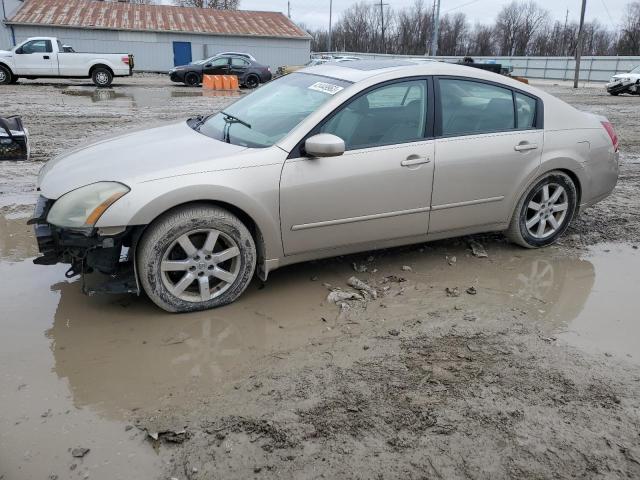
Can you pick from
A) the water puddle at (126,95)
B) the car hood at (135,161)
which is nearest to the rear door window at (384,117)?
the car hood at (135,161)

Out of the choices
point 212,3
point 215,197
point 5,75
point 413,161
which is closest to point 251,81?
point 5,75

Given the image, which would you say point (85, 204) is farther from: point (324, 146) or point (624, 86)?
point (624, 86)

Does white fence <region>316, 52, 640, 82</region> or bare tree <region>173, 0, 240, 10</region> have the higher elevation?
bare tree <region>173, 0, 240, 10</region>

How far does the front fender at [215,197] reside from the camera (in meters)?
3.35

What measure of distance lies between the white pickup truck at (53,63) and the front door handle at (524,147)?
2075 cm

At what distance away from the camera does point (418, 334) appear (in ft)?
11.6

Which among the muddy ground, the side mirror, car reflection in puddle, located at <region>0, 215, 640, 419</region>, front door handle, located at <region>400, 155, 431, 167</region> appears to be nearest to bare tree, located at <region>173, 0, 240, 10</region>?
car reflection in puddle, located at <region>0, 215, 640, 419</region>

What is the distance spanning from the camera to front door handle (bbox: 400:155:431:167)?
404 centimetres

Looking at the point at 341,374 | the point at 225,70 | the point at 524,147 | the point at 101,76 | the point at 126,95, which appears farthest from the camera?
the point at 225,70

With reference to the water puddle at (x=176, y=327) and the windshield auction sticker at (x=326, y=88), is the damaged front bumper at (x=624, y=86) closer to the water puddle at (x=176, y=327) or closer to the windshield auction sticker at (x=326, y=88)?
the water puddle at (x=176, y=327)

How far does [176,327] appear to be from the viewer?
11.6ft

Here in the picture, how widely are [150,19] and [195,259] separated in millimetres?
39545

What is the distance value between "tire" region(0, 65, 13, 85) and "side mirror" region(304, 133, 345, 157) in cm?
2177

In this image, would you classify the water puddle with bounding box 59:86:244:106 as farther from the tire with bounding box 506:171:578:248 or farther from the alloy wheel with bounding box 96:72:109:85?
the tire with bounding box 506:171:578:248
